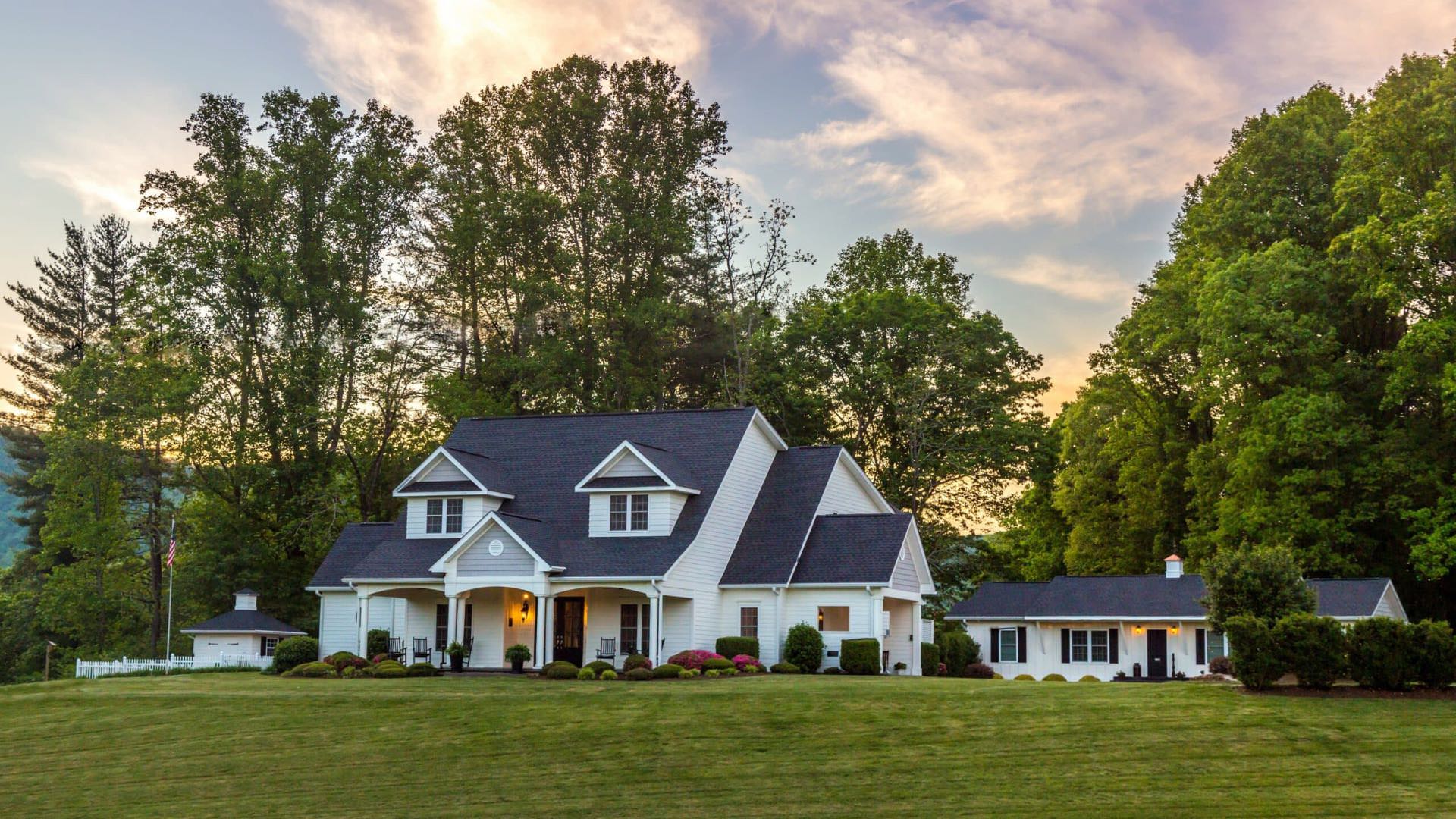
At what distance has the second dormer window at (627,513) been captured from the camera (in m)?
36.8

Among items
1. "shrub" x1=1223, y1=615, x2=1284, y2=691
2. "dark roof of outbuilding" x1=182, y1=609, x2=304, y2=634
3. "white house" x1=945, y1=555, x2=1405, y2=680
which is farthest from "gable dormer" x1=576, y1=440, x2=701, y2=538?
"shrub" x1=1223, y1=615, x2=1284, y2=691

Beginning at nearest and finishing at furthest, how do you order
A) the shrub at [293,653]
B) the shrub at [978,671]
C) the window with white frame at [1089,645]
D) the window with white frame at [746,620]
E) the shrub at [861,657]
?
the shrub at [861,657] < the window with white frame at [746,620] < the shrub at [293,653] < the shrub at [978,671] < the window with white frame at [1089,645]

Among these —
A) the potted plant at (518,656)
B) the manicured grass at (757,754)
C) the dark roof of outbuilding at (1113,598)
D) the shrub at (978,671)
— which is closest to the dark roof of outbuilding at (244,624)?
the potted plant at (518,656)

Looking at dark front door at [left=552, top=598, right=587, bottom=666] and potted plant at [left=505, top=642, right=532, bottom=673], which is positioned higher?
dark front door at [left=552, top=598, right=587, bottom=666]

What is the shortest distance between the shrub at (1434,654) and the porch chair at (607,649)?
1991 cm

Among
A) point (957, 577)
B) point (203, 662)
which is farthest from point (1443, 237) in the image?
point (203, 662)

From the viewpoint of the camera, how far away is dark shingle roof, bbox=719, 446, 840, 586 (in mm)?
36594

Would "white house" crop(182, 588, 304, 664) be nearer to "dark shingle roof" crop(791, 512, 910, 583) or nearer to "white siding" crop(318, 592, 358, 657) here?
"white siding" crop(318, 592, 358, 657)

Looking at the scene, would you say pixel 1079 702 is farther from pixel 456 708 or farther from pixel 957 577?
pixel 957 577

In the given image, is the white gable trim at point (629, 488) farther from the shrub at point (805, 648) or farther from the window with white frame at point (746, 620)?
the shrub at point (805, 648)

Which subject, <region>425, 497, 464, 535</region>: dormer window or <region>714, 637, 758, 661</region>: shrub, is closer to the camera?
<region>714, 637, 758, 661</region>: shrub

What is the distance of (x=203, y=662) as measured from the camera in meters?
43.2

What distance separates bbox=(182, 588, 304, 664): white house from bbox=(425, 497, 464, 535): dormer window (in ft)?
Result: 25.2

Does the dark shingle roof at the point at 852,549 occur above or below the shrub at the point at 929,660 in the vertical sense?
above
